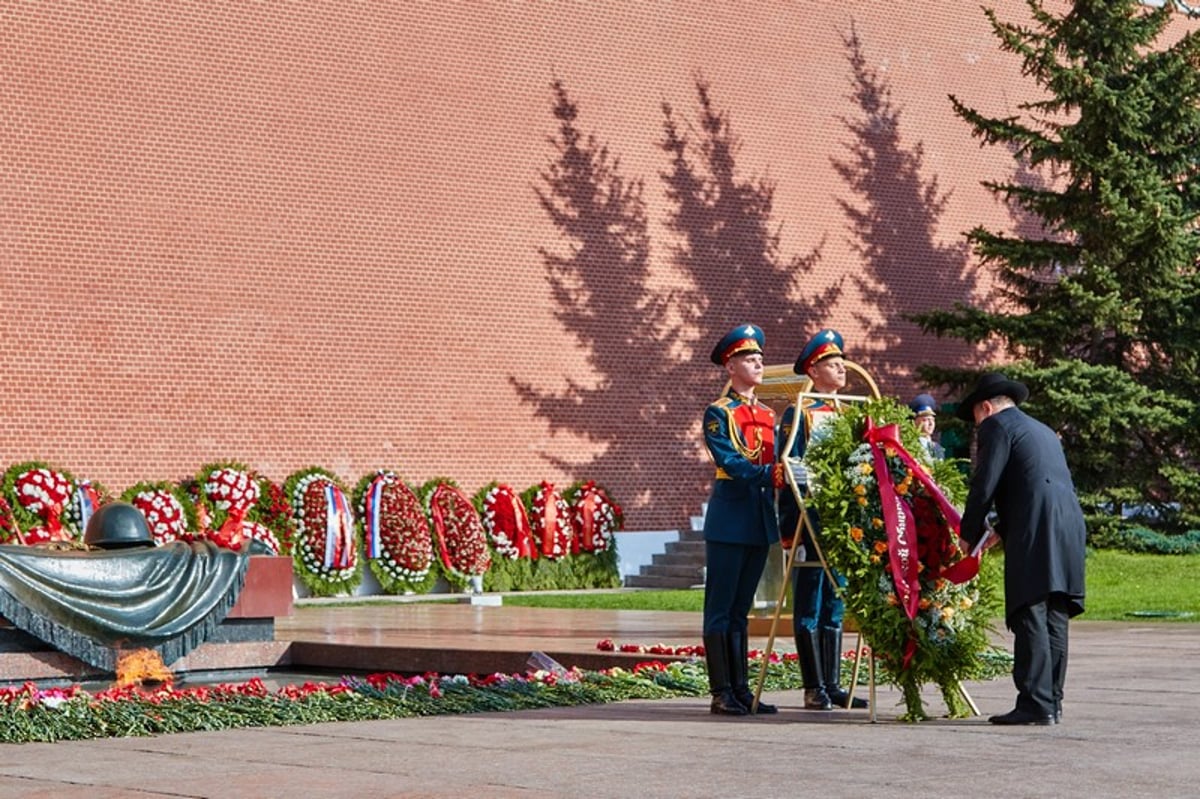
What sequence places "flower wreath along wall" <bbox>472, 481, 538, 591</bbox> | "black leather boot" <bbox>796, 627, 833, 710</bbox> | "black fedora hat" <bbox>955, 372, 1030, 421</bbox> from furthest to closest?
1. "flower wreath along wall" <bbox>472, 481, 538, 591</bbox>
2. "black leather boot" <bbox>796, 627, 833, 710</bbox>
3. "black fedora hat" <bbox>955, 372, 1030, 421</bbox>

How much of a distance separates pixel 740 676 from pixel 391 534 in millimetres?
13198

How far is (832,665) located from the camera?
8.19 metres

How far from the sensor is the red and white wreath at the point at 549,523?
22.2 m

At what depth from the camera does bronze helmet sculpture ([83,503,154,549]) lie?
12.5 meters

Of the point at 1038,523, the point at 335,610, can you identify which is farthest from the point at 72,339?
the point at 1038,523

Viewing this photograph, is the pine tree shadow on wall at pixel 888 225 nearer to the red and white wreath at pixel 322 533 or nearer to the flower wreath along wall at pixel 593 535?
the flower wreath along wall at pixel 593 535

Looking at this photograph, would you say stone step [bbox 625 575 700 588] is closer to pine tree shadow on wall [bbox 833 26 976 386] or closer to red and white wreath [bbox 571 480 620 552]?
red and white wreath [bbox 571 480 620 552]

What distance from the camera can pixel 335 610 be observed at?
1791cm

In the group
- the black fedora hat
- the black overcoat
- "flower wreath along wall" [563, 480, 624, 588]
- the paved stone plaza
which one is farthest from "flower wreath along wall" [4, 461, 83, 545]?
the black overcoat

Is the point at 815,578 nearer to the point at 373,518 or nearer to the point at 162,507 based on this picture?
the point at 162,507

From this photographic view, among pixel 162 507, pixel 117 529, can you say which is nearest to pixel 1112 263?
pixel 162 507

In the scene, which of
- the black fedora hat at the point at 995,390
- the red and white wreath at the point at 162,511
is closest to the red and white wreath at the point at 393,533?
the red and white wreath at the point at 162,511

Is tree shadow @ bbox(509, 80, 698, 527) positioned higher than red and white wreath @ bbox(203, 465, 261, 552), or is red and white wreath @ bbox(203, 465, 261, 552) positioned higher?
tree shadow @ bbox(509, 80, 698, 527)

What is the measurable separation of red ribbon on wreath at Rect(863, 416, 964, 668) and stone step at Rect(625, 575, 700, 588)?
14751 millimetres
